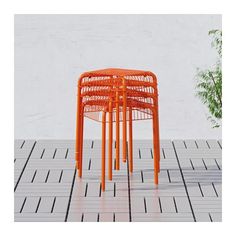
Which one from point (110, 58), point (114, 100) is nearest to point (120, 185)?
point (114, 100)

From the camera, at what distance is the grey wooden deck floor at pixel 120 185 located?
5.08 metres

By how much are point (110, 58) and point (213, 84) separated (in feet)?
2.84

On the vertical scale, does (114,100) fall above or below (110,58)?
below

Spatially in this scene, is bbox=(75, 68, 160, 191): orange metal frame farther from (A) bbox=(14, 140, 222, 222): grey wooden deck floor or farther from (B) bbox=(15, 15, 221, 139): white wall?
(B) bbox=(15, 15, 221, 139): white wall

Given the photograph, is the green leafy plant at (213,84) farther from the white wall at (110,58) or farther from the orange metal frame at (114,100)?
the orange metal frame at (114,100)

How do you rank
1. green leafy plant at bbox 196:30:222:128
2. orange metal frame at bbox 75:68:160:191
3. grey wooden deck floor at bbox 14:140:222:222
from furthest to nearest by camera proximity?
green leafy plant at bbox 196:30:222:128 < orange metal frame at bbox 75:68:160:191 < grey wooden deck floor at bbox 14:140:222:222

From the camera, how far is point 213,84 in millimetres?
7027

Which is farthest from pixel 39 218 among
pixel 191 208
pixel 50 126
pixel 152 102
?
pixel 50 126

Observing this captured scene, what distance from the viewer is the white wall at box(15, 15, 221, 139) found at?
698 cm

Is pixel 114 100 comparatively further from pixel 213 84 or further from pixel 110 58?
pixel 213 84

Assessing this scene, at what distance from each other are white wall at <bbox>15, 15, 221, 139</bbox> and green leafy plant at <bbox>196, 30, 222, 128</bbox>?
1.9 inches

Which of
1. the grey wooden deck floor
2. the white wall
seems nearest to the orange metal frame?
the grey wooden deck floor

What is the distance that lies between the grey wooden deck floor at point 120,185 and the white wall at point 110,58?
0.25 metres

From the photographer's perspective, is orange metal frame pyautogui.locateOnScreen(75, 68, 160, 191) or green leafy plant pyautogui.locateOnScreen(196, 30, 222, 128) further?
green leafy plant pyautogui.locateOnScreen(196, 30, 222, 128)
